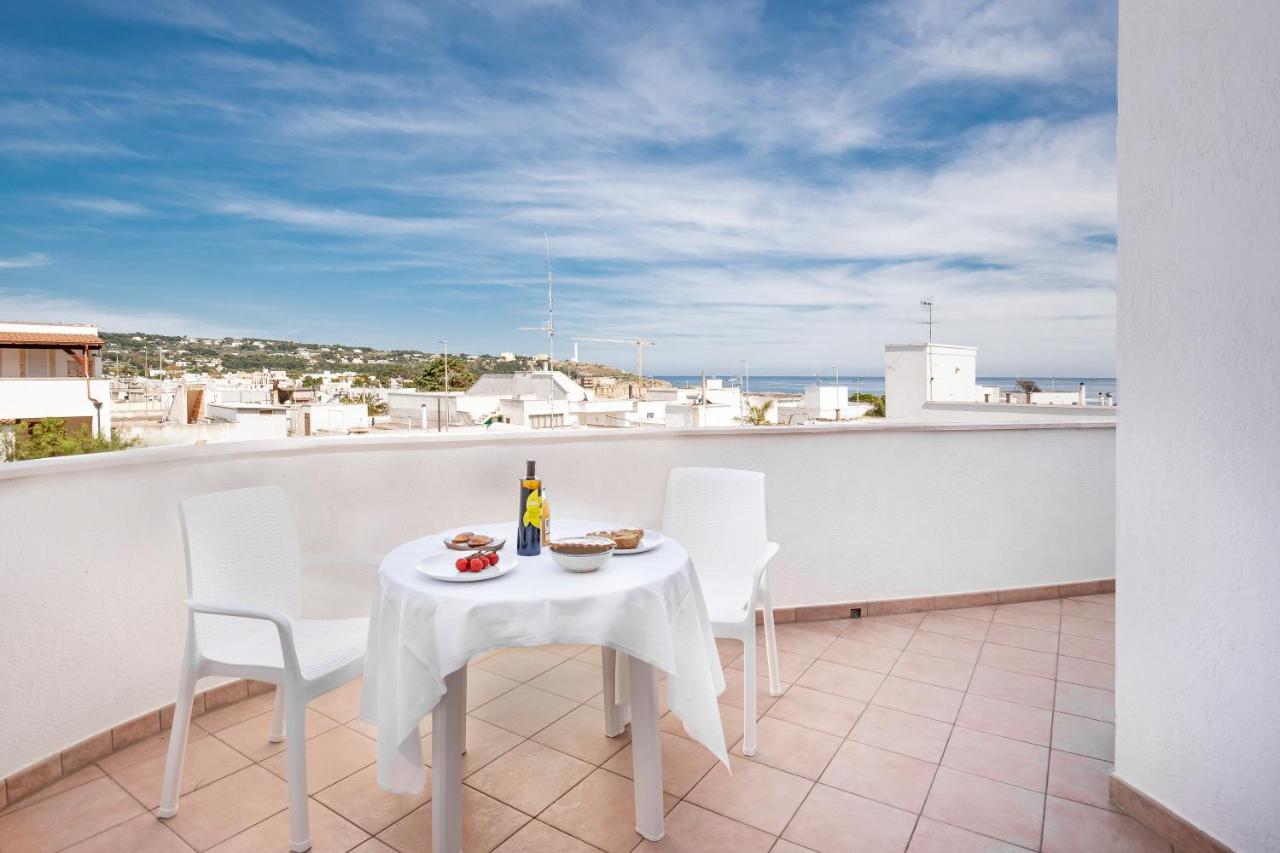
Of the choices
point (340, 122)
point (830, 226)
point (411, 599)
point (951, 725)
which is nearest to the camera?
point (411, 599)

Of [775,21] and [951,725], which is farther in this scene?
[775,21]

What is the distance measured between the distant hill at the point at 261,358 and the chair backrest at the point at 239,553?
643 centimetres

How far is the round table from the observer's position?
62.7 inches

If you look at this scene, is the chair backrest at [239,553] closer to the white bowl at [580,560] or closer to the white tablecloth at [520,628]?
the white tablecloth at [520,628]

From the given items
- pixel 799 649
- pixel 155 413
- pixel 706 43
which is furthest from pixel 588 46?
pixel 799 649

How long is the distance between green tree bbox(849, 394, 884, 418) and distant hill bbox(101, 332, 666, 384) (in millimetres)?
6851

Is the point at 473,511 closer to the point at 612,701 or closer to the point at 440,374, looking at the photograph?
the point at 612,701

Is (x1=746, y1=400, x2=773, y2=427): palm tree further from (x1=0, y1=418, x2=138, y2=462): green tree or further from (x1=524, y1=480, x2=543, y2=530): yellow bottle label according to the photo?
(x1=524, y1=480, x2=543, y2=530): yellow bottle label

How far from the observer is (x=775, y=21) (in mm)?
9180

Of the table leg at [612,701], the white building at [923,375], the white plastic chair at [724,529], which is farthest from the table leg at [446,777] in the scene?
the white building at [923,375]

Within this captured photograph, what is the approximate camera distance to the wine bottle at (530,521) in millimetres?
2027

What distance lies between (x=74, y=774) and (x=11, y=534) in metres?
0.81

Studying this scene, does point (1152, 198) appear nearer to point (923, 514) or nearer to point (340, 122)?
point (923, 514)

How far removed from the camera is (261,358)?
29.8 feet
